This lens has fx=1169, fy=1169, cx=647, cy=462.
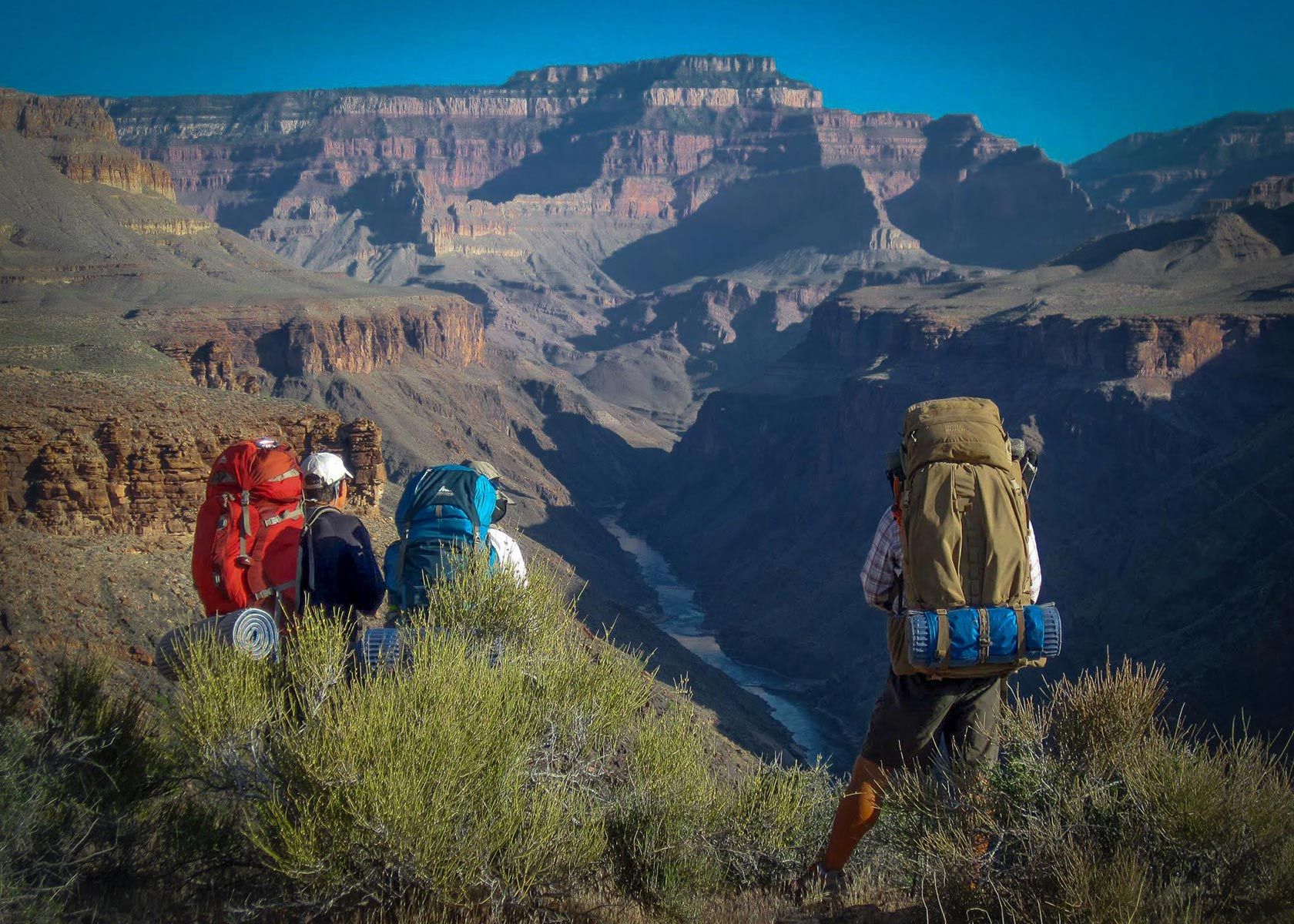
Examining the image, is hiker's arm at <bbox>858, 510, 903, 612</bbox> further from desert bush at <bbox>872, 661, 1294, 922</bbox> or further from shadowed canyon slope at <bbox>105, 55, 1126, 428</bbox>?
shadowed canyon slope at <bbox>105, 55, 1126, 428</bbox>

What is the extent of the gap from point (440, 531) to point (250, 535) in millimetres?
1181

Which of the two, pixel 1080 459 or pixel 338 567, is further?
pixel 1080 459

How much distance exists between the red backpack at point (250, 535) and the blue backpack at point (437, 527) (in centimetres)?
69

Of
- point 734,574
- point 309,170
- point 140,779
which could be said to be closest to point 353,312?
point 734,574

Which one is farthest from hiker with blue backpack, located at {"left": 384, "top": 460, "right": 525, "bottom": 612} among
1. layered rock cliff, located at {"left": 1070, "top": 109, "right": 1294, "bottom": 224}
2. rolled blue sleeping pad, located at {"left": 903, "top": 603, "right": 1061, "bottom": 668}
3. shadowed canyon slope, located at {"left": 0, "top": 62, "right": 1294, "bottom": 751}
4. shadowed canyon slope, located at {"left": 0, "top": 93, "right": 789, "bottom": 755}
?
layered rock cliff, located at {"left": 1070, "top": 109, "right": 1294, "bottom": 224}

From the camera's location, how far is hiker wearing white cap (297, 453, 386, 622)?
735 centimetres

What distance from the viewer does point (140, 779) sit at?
7062 millimetres

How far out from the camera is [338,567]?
7359 millimetres

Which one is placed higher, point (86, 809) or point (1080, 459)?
point (86, 809)

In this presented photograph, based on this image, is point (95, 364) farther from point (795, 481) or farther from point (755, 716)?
point (795, 481)

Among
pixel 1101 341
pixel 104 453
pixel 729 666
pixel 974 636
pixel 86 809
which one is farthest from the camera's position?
pixel 1101 341

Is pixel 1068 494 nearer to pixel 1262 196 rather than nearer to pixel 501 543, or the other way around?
pixel 1262 196

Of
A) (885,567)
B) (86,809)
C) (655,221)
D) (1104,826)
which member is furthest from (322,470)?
(655,221)

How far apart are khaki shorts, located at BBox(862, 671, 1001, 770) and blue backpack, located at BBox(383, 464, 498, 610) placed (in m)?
2.75
